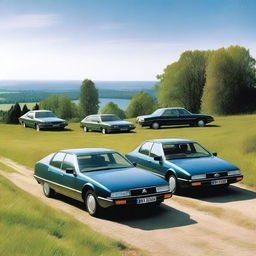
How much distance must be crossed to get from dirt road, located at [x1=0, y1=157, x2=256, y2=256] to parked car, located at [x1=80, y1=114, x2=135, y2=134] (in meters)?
20.5

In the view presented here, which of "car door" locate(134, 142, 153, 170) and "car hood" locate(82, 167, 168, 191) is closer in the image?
"car hood" locate(82, 167, 168, 191)

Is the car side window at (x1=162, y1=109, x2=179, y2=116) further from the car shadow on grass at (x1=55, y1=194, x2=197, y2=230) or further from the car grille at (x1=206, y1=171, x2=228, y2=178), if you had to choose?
the car shadow on grass at (x1=55, y1=194, x2=197, y2=230)

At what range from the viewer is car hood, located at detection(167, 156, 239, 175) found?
12695 mm

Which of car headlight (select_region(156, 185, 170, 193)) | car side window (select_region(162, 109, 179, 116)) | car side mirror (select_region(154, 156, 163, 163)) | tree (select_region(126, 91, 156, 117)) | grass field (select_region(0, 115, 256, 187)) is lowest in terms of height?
tree (select_region(126, 91, 156, 117))

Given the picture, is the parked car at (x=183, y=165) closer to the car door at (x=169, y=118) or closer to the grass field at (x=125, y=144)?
the grass field at (x=125, y=144)

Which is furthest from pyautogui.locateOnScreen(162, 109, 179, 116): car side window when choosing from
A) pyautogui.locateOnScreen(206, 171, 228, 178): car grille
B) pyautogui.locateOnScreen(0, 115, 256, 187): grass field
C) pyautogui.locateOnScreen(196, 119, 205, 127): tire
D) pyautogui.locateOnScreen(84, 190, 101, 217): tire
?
pyautogui.locateOnScreen(84, 190, 101, 217): tire

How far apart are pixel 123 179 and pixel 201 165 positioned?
3404 millimetres

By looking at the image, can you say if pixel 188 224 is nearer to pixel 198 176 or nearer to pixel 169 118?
pixel 198 176

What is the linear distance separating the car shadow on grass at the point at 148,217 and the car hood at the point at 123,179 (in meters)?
0.48

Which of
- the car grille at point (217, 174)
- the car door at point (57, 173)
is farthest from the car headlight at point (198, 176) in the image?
the car door at point (57, 173)

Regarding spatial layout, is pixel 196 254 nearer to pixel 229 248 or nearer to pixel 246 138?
pixel 229 248

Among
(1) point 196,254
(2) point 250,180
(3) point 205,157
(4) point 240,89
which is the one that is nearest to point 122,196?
(1) point 196,254

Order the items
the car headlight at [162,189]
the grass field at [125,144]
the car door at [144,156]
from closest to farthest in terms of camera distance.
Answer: the car headlight at [162,189] → the car door at [144,156] → the grass field at [125,144]

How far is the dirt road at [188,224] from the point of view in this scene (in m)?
7.99
